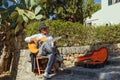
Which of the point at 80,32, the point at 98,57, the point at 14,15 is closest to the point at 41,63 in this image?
the point at 98,57

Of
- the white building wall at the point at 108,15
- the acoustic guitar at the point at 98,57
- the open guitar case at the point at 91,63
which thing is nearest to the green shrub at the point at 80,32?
the open guitar case at the point at 91,63

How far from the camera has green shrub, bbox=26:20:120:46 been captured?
13.8 m

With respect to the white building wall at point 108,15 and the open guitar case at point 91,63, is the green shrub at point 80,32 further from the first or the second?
the white building wall at point 108,15

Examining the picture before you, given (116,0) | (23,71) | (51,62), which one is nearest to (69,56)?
(23,71)

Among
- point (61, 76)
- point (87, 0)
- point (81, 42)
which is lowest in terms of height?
point (61, 76)

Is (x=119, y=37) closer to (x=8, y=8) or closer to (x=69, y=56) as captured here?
(x=69, y=56)

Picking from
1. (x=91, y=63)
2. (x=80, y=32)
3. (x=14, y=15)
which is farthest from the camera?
(x=80, y=32)

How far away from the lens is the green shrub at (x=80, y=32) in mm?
13773

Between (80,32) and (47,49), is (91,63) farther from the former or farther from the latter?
(80,32)

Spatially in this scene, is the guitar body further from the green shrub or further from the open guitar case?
the green shrub

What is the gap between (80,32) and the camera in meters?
14.4

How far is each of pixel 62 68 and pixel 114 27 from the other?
4209 millimetres

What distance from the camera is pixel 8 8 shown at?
19.7 feet

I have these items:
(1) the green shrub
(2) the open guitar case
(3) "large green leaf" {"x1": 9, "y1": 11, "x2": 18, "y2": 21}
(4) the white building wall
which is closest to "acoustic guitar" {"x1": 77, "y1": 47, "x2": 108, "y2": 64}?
(2) the open guitar case
